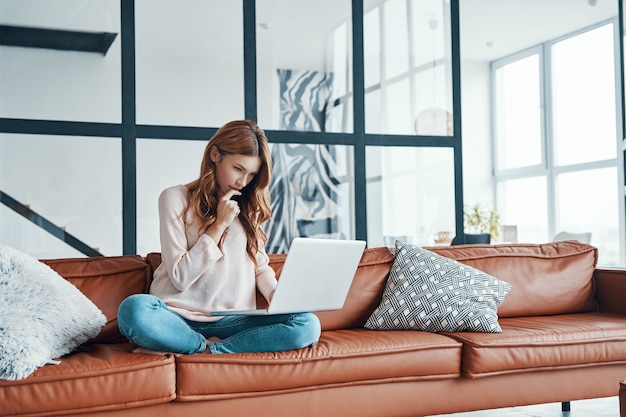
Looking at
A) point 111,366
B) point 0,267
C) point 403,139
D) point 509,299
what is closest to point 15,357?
point 111,366

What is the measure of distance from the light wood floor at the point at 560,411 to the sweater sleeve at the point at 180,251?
50.5 inches

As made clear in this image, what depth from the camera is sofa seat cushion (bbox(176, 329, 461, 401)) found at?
6.94 ft

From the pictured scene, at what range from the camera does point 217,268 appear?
248 centimetres

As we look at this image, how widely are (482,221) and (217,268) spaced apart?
7017mm

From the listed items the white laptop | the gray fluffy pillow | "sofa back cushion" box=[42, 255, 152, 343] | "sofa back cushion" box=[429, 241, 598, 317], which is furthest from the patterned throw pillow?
the gray fluffy pillow

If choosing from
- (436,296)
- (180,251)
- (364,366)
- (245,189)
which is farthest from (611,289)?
(180,251)

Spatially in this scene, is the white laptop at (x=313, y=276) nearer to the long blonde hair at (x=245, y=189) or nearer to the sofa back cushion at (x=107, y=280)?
the long blonde hair at (x=245, y=189)

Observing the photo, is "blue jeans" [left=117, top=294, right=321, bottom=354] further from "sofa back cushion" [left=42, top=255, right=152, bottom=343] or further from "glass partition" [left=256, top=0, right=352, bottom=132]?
"glass partition" [left=256, top=0, right=352, bottom=132]

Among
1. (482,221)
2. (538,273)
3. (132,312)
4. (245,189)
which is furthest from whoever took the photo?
(482,221)

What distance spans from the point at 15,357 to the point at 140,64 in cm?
219

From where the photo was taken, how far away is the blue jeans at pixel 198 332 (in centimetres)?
212

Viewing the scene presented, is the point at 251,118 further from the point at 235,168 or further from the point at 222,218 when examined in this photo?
the point at 222,218

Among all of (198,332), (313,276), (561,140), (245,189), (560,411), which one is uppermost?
(561,140)

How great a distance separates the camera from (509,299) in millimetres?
2998
